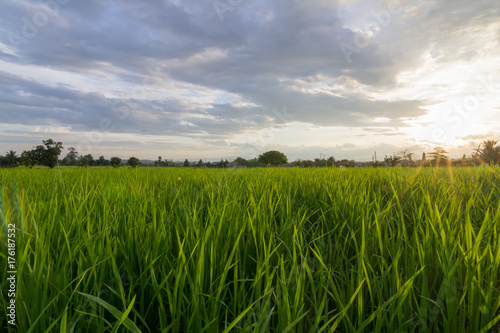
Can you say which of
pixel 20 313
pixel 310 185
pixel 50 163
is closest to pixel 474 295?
pixel 20 313

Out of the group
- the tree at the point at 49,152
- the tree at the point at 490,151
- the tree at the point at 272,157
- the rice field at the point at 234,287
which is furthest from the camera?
the tree at the point at 272,157

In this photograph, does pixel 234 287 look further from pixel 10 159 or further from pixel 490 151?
pixel 10 159

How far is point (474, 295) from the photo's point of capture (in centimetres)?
92

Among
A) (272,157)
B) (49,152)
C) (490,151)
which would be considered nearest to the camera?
(490,151)

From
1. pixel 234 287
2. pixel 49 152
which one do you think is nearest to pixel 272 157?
pixel 49 152

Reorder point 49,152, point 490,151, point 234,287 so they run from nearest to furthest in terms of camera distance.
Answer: point 234,287 → point 490,151 → point 49,152

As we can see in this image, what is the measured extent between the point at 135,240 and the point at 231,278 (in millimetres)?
482

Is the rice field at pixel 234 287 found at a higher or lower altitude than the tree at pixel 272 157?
lower

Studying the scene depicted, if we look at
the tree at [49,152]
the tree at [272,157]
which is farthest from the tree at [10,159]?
the tree at [272,157]

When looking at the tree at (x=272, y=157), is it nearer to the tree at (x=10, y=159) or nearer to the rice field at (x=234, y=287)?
the tree at (x=10, y=159)

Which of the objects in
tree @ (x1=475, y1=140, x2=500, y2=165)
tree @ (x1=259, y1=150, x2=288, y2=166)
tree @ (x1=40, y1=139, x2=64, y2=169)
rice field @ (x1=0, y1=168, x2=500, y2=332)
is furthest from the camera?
tree @ (x1=259, y1=150, x2=288, y2=166)

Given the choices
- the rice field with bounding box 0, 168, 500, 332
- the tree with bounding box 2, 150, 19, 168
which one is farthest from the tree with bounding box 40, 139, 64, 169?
the rice field with bounding box 0, 168, 500, 332

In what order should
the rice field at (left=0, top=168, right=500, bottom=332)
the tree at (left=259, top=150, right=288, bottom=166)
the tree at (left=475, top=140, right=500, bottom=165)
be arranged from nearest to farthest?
1. the rice field at (left=0, top=168, right=500, bottom=332)
2. the tree at (left=475, top=140, right=500, bottom=165)
3. the tree at (left=259, top=150, right=288, bottom=166)

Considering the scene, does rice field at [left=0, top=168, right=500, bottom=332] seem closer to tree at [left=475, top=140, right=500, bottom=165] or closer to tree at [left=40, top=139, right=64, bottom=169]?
tree at [left=475, top=140, right=500, bottom=165]
